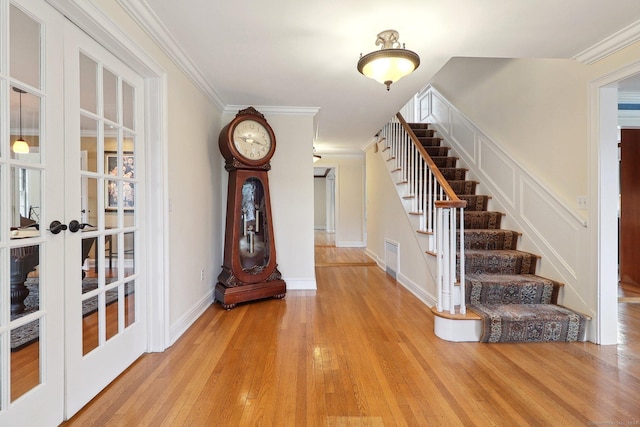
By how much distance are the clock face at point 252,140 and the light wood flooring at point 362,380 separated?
166cm

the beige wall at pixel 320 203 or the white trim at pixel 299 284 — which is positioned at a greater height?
the beige wall at pixel 320 203

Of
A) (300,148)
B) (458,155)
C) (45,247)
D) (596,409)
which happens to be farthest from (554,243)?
(45,247)

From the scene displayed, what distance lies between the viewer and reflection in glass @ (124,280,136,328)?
1.92 meters

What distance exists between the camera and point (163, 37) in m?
2.03

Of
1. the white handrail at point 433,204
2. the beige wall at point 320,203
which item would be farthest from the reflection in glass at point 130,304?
the beige wall at point 320,203

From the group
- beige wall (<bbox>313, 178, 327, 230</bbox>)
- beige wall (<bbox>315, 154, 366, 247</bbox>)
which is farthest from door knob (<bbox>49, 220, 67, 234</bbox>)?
beige wall (<bbox>313, 178, 327, 230</bbox>)


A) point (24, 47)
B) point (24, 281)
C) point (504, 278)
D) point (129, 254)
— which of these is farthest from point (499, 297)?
point (24, 47)

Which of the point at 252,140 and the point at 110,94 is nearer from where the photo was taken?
the point at 110,94

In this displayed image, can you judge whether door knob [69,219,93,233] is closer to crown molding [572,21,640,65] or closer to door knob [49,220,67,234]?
door knob [49,220,67,234]

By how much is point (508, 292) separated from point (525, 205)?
3.33ft

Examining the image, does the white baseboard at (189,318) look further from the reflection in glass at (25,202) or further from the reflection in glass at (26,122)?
the reflection in glass at (26,122)

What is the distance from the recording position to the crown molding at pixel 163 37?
1.73 metres

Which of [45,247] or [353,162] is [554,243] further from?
[353,162]

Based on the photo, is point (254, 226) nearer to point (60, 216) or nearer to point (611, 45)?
point (60, 216)
